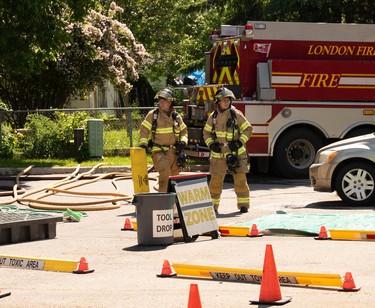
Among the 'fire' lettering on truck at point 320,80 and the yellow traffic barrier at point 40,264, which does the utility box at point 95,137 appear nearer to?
the 'fire' lettering on truck at point 320,80

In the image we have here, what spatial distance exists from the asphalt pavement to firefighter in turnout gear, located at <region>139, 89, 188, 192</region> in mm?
906

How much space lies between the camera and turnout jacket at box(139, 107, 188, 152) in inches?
611

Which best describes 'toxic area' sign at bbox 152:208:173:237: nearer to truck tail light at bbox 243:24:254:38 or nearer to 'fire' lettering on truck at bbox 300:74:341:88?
truck tail light at bbox 243:24:254:38

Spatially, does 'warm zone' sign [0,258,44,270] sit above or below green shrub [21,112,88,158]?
below

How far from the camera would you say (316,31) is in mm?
20781

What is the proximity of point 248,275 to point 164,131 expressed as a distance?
20.4ft

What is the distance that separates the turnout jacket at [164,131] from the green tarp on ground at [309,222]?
1979 mm

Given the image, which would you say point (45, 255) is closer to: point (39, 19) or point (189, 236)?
point (189, 236)

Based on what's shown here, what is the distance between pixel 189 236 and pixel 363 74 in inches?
369

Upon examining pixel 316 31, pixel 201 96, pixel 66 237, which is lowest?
pixel 66 237

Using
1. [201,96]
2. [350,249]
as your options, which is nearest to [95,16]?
[201,96]

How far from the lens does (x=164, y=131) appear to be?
610 inches

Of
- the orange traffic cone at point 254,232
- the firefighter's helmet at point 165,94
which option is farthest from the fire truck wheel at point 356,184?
the orange traffic cone at point 254,232

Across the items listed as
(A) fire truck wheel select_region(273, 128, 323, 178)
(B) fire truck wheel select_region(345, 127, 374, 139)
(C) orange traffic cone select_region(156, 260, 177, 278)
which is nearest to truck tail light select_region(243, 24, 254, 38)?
(A) fire truck wheel select_region(273, 128, 323, 178)
